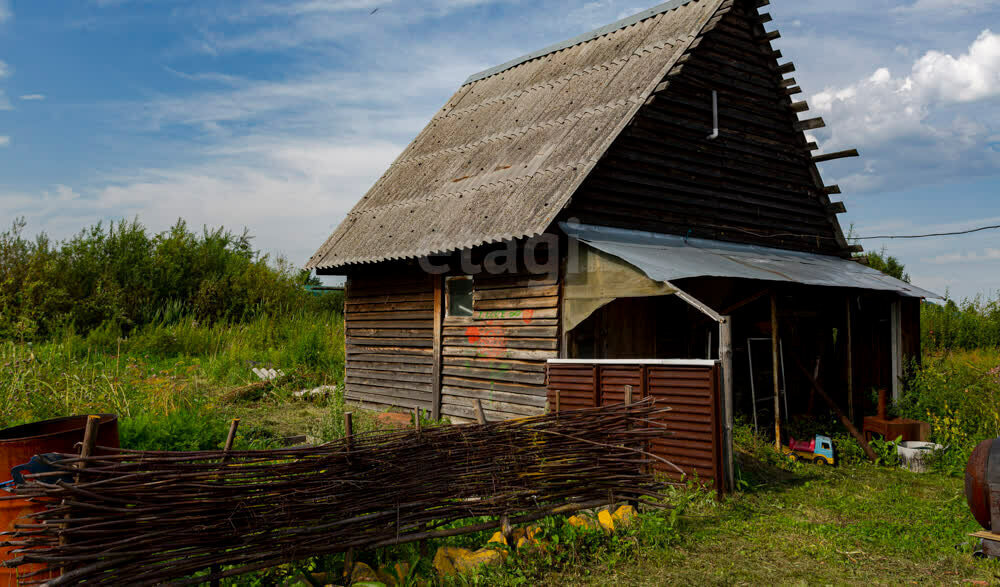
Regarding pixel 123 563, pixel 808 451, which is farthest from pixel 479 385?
pixel 123 563

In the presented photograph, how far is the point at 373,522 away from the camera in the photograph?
4.52 m

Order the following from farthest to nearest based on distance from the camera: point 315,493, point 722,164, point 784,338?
point 784,338, point 722,164, point 315,493

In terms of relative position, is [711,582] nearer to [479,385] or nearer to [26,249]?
[479,385]

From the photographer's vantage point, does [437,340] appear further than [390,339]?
No

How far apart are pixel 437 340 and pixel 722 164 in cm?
536

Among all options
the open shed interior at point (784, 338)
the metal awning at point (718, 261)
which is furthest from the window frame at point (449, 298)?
the metal awning at point (718, 261)

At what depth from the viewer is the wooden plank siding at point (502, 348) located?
29.8 ft

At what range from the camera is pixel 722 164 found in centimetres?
1117

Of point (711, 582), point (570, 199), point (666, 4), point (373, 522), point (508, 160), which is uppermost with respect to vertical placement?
point (666, 4)

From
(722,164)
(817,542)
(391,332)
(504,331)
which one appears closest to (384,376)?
(391,332)

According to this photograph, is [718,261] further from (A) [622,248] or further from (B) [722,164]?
(B) [722,164]

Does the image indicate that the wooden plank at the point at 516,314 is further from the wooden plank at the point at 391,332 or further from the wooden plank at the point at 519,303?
the wooden plank at the point at 391,332

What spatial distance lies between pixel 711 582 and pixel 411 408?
751 centimetres

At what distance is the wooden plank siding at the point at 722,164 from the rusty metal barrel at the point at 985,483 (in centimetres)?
519
